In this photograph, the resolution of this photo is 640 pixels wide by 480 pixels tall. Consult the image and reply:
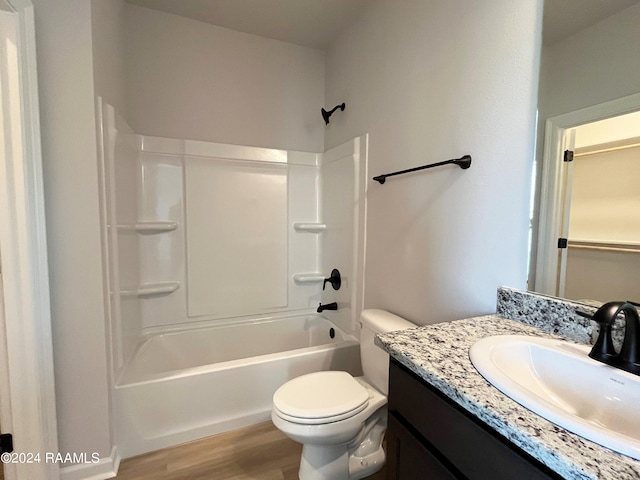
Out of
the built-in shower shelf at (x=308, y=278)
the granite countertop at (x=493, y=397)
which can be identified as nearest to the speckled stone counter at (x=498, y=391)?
the granite countertop at (x=493, y=397)

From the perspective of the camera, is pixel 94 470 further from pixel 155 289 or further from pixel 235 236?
pixel 235 236

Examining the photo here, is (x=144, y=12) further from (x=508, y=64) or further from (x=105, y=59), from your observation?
(x=508, y=64)

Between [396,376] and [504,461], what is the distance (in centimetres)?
32

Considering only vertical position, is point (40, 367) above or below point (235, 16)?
below

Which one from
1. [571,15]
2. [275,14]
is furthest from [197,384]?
[275,14]

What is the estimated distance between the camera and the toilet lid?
1.15 meters

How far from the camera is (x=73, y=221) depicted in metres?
1.28

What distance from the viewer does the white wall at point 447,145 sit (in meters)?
1.04

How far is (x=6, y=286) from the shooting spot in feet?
3.80

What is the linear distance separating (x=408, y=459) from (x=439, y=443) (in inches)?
6.2

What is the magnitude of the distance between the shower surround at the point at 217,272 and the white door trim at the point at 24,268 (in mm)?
236

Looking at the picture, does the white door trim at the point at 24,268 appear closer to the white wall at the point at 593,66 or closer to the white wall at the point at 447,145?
the white wall at the point at 447,145

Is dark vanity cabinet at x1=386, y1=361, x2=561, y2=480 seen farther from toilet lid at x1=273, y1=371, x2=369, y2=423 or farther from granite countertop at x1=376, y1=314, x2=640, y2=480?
toilet lid at x1=273, y1=371, x2=369, y2=423

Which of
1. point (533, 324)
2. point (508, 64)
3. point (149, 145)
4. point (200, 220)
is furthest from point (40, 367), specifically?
point (508, 64)
